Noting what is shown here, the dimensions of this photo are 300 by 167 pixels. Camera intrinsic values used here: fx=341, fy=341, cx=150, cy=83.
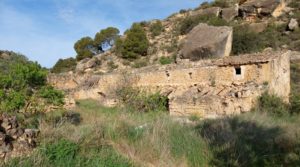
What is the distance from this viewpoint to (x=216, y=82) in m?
15.8

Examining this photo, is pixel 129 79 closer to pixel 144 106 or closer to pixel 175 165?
pixel 144 106

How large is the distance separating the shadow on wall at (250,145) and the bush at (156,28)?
106 feet

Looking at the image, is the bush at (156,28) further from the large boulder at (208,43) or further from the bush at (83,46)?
the large boulder at (208,43)

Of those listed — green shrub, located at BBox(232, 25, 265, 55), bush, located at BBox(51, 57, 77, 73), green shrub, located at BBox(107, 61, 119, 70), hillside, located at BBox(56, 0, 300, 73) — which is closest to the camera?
green shrub, located at BBox(232, 25, 265, 55)

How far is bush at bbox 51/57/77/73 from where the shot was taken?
130ft

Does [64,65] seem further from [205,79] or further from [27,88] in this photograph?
[27,88]

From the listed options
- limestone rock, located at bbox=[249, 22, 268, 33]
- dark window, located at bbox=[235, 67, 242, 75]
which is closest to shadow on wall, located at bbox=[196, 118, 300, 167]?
dark window, located at bbox=[235, 67, 242, 75]

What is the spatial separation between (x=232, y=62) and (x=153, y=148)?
35.2 feet

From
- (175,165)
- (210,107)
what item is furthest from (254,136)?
(210,107)

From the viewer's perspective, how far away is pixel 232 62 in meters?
15.3

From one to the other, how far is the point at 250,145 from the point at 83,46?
38772 millimetres

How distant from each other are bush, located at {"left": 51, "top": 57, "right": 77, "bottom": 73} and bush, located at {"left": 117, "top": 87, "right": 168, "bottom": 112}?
21664 millimetres

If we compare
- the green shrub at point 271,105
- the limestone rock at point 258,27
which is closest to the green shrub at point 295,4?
the limestone rock at point 258,27

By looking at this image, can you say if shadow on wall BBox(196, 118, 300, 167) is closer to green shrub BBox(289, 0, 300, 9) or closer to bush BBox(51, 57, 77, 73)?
green shrub BBox(289, 0, 300, 9)
